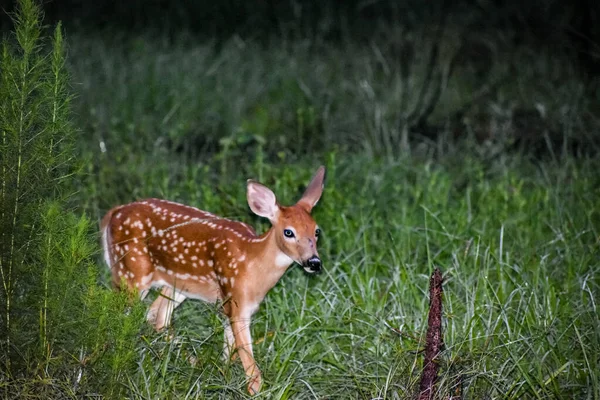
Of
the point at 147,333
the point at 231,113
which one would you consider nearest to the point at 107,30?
the point at 231,113

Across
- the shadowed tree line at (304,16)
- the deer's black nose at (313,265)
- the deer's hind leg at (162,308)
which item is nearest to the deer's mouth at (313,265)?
the deer's black nose at (313,265)

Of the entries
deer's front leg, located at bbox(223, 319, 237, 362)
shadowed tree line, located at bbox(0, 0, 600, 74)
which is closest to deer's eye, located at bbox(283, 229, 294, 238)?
deer's front leg, located at bbox(223, 319, 237, 362)

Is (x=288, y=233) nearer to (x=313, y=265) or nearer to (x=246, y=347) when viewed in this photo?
(x=313, y=265)

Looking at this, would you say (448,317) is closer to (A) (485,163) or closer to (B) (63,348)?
(B) (63,348)

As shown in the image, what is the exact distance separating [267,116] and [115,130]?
1.60m

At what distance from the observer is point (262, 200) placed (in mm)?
5121

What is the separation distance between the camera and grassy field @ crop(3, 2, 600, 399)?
4383 mm

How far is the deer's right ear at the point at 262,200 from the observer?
5098 mm

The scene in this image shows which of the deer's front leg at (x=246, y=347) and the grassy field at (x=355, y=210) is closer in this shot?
the grassy field at (x=355, y=210)

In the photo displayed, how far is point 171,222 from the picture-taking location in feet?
17.1

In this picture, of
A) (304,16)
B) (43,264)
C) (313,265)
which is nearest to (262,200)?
(313,265)

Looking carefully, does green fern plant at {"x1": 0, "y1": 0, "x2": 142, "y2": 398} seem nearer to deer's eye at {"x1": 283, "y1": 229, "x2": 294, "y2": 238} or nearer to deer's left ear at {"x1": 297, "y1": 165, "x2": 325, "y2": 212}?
deer's eye at {"x1": 283, "y1": 229, "x2": 294, "y2": 238}

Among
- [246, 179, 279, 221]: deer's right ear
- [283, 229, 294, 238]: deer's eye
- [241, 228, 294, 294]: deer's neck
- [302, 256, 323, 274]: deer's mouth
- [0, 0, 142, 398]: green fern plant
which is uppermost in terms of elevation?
[0, 0, 142, 398]: green fern plant

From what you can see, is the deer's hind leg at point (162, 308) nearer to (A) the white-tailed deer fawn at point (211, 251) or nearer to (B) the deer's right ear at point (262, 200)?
(A) the white-tailed deer fawn at point (211, 251)
